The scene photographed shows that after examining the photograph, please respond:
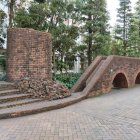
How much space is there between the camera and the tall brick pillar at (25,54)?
10.1m

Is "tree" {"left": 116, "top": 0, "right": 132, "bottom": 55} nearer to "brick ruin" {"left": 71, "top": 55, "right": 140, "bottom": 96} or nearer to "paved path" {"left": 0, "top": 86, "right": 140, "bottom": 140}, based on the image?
"brick ruin" {"left": 71, "top": 55, "right": 140, "bottom": 96}

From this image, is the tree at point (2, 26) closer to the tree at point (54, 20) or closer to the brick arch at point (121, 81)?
the tree at point (54, 20)

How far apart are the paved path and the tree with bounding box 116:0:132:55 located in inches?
713

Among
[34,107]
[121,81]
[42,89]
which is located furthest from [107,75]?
[34,107]

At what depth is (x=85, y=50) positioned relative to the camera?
19.5 metres

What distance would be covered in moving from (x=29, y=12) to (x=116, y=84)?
617 cm

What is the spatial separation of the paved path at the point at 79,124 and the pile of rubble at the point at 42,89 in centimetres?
94

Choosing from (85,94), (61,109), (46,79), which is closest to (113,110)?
(61,109)

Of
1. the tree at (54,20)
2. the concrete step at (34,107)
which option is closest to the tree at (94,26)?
the tree at (54,20)

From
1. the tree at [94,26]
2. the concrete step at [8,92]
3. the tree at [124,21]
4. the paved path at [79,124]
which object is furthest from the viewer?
the tree at [124,21]

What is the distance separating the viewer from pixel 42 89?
965 centimetres

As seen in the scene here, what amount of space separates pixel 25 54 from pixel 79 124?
4.43 metres

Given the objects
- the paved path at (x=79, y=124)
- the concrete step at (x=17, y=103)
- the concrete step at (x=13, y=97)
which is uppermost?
the concrete step at (x=13, y=97)

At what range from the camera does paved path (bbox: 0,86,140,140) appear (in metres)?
5.75
